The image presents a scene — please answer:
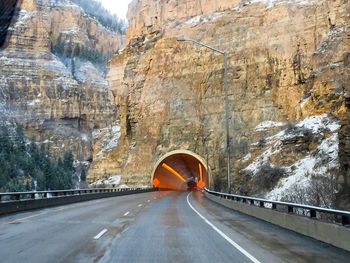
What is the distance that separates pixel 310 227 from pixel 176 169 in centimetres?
7924

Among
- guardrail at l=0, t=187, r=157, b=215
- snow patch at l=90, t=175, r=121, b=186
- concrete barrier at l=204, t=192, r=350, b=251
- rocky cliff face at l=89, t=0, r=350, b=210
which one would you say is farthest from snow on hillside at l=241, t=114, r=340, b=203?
snow patch at l=90, t=175, r=121, b=186

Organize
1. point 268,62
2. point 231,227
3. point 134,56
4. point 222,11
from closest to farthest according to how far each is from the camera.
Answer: point 231,227, point 268,62, point 222,11, point 134,56

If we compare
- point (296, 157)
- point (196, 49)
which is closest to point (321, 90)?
point (296, 157)

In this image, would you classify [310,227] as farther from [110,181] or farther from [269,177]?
[110,181]

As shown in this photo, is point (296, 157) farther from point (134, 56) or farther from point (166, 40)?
point (134, 56)

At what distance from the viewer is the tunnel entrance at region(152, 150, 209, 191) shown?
7369 centimetres

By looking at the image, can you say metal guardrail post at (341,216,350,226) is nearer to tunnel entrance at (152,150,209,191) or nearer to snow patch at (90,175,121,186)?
tunnel entrance at (152,150,209,191)

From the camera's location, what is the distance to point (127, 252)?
32.8 feet

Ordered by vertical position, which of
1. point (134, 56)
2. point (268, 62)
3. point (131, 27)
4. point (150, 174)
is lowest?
point (150, 174)

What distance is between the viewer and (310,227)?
1303 centimetres

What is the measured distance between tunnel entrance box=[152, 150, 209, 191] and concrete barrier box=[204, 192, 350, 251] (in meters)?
51.9

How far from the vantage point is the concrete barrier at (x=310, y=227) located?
426 inches

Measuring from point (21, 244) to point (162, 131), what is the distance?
66908mm

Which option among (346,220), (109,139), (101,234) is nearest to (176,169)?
(109,139)
